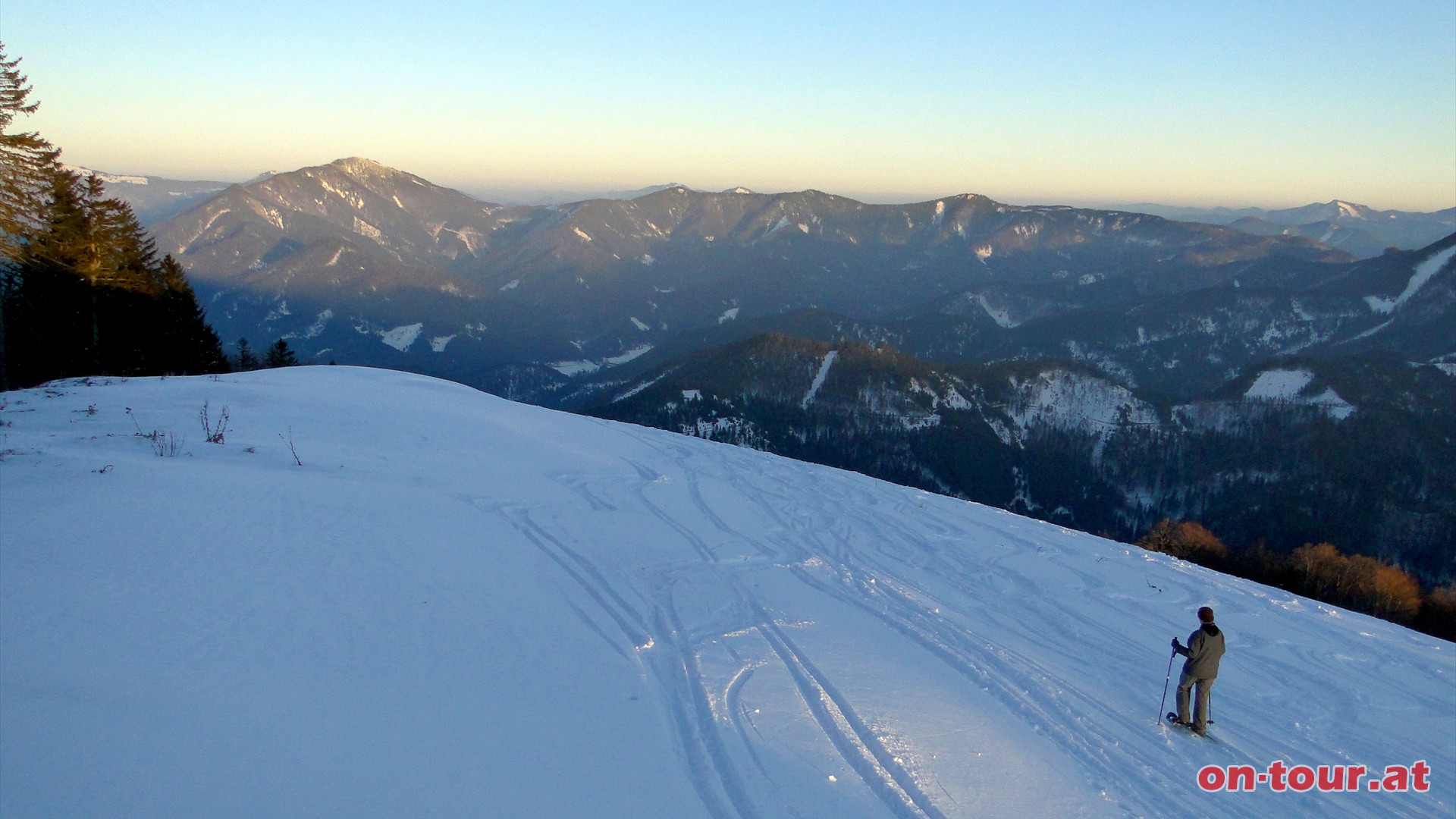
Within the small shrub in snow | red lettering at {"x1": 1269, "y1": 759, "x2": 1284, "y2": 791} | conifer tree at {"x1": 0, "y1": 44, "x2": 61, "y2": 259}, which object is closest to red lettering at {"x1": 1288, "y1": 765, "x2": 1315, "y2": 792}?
red lettering at {"x1": 1269, "y1": 759, "x2": 1284, "y2": 791}

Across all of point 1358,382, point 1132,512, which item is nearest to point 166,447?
point 1132,512

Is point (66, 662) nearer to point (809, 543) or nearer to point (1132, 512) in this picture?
point (809, 543)

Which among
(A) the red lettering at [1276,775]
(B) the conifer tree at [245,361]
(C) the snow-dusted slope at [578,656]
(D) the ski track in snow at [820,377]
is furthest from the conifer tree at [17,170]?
(D) the ski track in snow at [820,377]

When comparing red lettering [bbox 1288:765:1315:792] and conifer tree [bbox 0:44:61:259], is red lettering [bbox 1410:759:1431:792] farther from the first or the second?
conifer tree [bbox 0:44:61:259]

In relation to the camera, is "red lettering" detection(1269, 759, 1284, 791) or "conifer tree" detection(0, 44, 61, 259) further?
"conifer tree" detection(0, 44, 61, 259)

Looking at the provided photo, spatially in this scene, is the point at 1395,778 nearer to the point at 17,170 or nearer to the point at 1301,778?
the point at 1301,778

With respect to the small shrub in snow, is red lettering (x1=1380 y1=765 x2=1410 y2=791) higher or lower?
lower

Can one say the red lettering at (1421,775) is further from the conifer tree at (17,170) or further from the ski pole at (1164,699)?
the conifer tree at (17,170)
